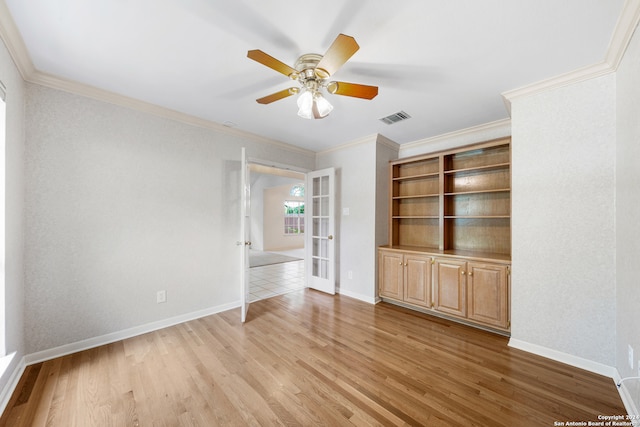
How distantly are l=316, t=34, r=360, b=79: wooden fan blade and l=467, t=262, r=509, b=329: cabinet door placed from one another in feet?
8.31

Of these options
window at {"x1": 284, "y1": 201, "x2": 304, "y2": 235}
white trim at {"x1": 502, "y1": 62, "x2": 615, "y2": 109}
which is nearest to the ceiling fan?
white trim at {"x1": 502, "y1": 62, "x2": 615, "y2": 109}

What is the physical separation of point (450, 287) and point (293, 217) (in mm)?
7716

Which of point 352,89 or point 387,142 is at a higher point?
point 387,142

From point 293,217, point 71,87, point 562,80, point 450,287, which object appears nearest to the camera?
point 562,80

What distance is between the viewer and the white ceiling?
1.46m

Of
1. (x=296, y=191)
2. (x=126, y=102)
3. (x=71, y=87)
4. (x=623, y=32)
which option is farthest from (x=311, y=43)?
(x=296, y=191)

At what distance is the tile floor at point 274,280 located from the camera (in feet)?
13.7

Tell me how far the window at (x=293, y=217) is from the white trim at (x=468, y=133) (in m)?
→ 6.50

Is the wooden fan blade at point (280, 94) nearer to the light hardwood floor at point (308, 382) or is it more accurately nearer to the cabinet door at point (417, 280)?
the light hardwood floor at point (308, 382)

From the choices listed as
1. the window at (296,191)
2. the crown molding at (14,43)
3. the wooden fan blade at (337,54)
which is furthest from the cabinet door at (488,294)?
the window at (296,191)

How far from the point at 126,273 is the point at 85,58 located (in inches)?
76.8

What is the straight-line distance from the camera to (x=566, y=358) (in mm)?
2141

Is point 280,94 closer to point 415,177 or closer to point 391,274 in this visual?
point 415,177

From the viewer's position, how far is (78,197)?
2316 millimetres
